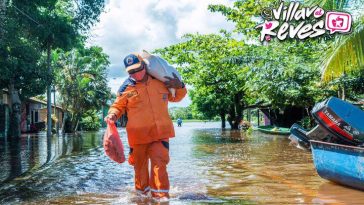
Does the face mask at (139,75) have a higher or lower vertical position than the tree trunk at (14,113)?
lower

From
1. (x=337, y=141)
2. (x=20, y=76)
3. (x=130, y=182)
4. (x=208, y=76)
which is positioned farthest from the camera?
(x=208, y=76)

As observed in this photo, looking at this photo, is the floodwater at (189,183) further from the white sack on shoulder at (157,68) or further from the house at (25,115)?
the house at (25,115)

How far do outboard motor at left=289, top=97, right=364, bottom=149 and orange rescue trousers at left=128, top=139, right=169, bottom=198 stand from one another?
2486mm

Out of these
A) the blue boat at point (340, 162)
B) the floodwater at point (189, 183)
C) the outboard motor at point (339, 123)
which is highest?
the outboard motor at point (339, 123)

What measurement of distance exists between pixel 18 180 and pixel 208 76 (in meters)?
23.9

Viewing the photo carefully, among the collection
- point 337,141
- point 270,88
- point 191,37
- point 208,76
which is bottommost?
point 337,141

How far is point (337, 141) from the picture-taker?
21.4 feet

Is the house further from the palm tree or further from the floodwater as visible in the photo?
the palm tree

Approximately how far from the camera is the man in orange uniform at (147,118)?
17.6 ft

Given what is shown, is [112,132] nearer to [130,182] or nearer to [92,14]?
[130,182]

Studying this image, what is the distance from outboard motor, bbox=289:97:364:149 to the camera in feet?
20.5

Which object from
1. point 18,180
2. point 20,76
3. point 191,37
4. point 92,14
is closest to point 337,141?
point 18,180

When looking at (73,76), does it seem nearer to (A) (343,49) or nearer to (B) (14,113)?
(B) (14,113)

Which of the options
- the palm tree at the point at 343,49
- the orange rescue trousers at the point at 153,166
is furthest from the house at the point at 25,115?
the orange rescue trousers at the point at 153,166
